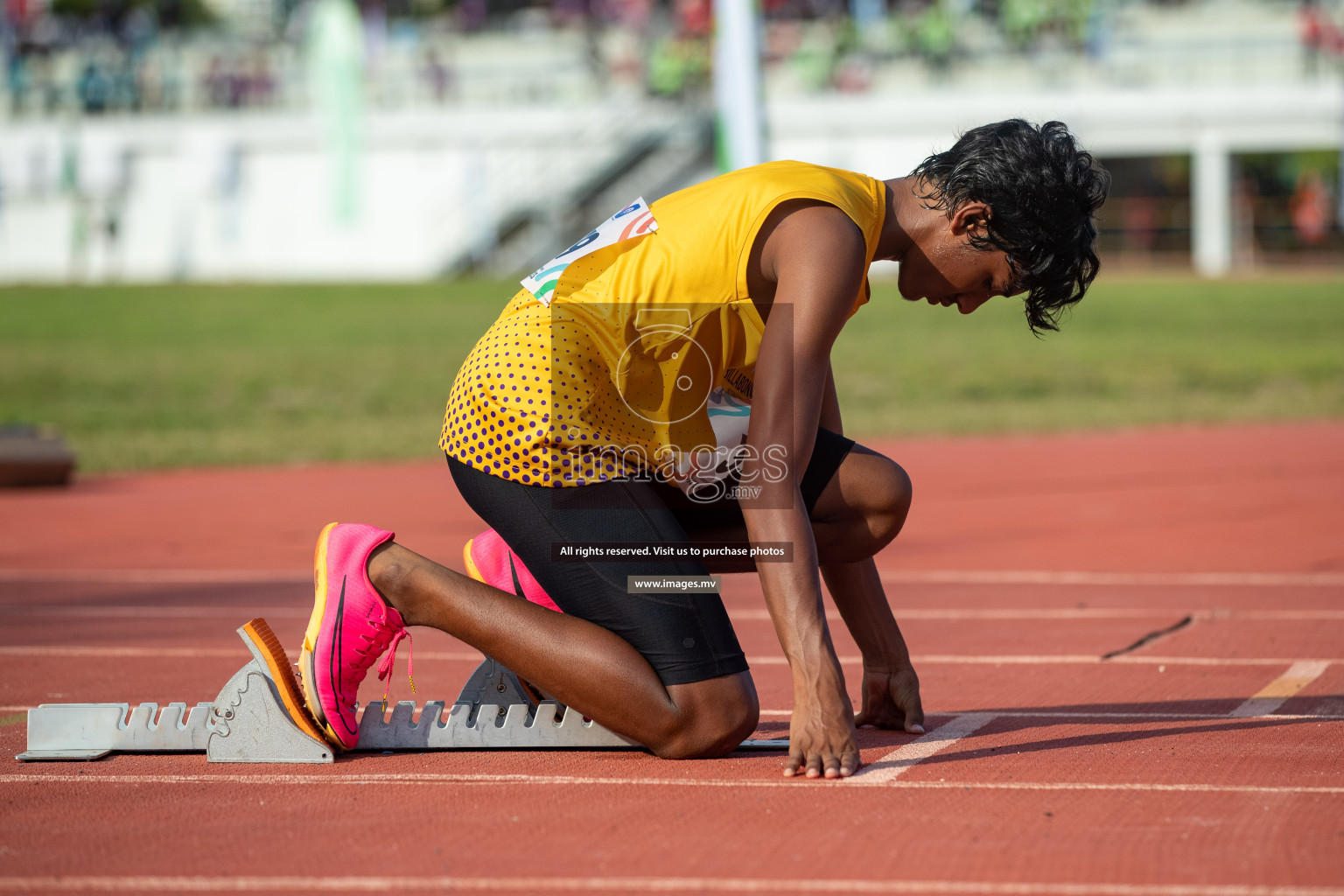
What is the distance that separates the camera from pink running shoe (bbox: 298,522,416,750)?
12.3 ft

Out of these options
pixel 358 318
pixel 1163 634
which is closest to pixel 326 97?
pixel 358 318

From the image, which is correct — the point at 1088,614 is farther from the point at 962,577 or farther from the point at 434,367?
the point at 434,367

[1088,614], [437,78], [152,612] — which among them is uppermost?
[437,78]

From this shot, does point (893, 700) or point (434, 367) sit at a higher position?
point (893, 700)

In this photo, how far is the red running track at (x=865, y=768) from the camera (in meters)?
3.00

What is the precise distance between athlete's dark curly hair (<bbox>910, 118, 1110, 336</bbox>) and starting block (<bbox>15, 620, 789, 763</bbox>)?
4.36ft

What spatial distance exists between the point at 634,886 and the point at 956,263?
162 cm

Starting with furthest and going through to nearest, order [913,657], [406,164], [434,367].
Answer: [406,164] → [434,367] → [913,657]

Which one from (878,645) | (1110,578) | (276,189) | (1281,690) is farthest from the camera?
(276,189)

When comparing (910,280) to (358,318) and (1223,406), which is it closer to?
(1223,406)

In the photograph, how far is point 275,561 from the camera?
778cm

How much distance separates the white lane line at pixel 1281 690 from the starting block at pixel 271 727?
4.49 feet

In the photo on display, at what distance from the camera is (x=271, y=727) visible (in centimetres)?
384

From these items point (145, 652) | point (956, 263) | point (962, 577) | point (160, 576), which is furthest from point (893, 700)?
point (160, 576)
